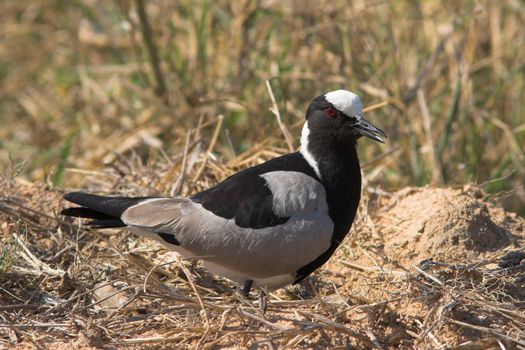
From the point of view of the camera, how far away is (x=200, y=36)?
Result: 7.28 m

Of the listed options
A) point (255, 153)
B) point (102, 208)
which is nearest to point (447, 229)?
point (255, 153)

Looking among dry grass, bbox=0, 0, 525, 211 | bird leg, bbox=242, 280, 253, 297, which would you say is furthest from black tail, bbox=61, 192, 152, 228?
dry grass, bbox=0, 0, 525, 211

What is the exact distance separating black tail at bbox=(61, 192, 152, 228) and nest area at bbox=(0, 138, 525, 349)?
126 mm

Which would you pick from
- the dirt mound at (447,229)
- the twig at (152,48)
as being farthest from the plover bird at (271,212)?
the twig at (152,48)

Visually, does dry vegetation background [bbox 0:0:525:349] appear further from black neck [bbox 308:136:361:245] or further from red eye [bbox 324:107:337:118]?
red eye [bbox 324:107:337:118]

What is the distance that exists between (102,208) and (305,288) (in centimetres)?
113

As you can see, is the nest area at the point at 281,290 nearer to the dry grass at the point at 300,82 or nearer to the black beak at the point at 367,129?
the black beak at the point at 367,129

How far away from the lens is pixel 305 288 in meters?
4.92

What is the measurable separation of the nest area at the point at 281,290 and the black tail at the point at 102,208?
0.13 metres

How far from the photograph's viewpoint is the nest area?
401 centimetres

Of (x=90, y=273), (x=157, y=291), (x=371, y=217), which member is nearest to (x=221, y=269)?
(x=157, y=291)

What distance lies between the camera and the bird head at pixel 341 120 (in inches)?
183

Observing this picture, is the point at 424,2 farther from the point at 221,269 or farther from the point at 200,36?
the point at 221,269

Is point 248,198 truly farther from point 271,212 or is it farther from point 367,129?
point 367,129
